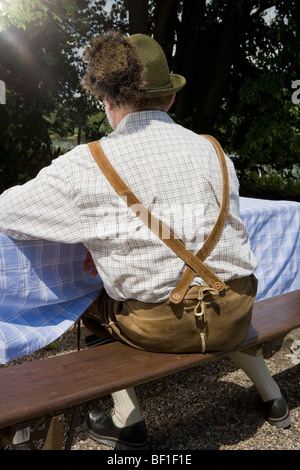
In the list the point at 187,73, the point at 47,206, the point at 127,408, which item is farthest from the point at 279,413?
the point at 187,73

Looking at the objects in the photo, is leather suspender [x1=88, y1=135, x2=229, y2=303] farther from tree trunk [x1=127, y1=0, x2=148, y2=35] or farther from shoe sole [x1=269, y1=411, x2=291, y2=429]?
tree trunk [x1=127, y1=0, x2=148, y2=35]

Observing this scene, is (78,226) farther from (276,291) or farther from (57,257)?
(276,291)

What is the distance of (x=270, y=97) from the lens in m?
8.84

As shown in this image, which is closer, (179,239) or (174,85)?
(179,239)

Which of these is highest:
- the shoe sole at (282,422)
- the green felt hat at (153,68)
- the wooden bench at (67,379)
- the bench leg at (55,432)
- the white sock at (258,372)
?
the green felt hat at (153,68)

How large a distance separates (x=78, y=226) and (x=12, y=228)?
0.30m

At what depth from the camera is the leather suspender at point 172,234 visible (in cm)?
196

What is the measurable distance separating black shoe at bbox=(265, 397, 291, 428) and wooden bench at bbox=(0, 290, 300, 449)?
0.45m

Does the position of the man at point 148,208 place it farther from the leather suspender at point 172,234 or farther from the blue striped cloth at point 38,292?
the blue striped cloth at point 38,292

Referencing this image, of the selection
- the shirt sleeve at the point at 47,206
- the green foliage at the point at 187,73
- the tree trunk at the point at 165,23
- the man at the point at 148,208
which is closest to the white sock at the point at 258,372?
the man at the point at 148,208

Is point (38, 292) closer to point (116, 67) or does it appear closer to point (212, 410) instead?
point (116, 67)

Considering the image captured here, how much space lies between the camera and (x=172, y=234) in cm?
198

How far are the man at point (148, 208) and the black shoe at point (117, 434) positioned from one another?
0.45 m

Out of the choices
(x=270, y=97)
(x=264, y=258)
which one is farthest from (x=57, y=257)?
(x=270, y=97)
